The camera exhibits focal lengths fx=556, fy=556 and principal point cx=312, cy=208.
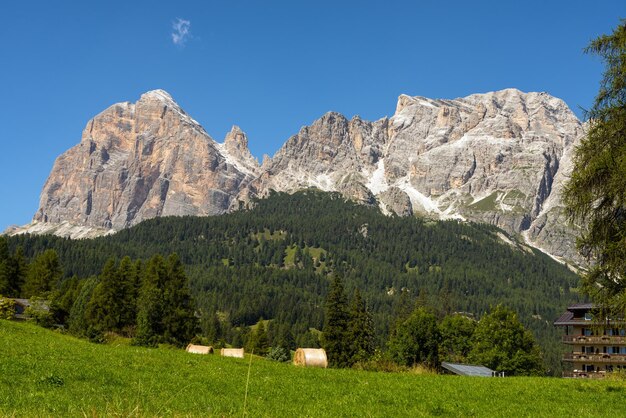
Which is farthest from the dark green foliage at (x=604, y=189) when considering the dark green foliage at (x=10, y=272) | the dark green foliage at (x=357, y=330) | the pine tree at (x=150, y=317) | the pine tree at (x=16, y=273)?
the pine tree at (x=16, y=273)

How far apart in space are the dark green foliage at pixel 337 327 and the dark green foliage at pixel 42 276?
55042 mm

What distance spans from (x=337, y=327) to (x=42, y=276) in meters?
59.7

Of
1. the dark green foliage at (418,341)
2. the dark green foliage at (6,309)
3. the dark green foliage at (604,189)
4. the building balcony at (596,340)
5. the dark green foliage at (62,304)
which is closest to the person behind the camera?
the dark green foliage at (604,189)

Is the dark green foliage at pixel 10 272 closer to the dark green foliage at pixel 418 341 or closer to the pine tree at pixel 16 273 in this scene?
the pine tree at pixel 16 273

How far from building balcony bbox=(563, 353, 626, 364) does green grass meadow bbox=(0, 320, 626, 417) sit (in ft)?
222

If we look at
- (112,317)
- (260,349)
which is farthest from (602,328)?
(260,349)

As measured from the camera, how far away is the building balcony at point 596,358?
8329 cm

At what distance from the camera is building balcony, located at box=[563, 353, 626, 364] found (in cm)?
8329

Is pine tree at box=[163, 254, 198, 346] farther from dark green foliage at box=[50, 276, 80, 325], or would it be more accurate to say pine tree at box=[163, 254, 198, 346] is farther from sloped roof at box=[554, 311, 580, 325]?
sloped roof at box=[554, 311, 580, 325]

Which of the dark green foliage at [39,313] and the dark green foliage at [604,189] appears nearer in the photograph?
the dark green foliage at [604,189]

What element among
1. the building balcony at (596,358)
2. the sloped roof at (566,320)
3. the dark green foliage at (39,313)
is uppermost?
the sloped roof at (566,320)

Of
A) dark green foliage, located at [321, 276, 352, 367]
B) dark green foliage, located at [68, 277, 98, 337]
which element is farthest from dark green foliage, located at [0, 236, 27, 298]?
dark green foliage, located at [321, 276, 352, 367]

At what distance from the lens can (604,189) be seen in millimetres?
21656

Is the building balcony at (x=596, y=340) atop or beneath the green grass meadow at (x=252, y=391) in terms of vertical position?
atop
